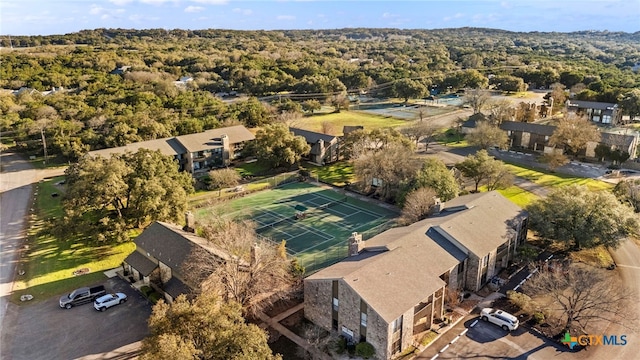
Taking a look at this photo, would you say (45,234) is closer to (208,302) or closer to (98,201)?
(98,201)

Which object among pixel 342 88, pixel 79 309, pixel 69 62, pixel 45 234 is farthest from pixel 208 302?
pixel 69 62

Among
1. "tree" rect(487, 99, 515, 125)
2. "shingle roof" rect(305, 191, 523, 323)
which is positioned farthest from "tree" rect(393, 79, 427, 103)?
"shingle roof" rect(305, 191, 523, 323)

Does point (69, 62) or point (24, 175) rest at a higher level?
point (69, 62)

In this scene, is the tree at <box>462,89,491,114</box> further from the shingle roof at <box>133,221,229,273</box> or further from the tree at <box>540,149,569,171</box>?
the shingle roof at <box>133,221,229,273</box>

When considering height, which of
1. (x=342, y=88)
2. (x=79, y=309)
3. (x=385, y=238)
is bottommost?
(x=79, y=309)

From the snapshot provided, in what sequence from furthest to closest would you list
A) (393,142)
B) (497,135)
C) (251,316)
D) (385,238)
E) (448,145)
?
(448,145)
(497,135)
(393,142)
(385,238)
(251,316)

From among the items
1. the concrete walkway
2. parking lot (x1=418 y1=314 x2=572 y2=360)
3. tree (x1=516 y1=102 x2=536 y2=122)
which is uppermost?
tree (x1=516 y1=102 x2=536 y2=122)
